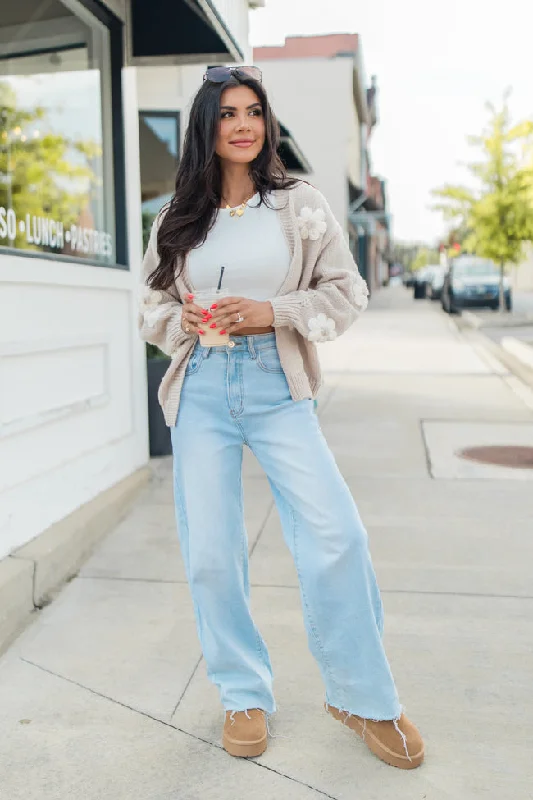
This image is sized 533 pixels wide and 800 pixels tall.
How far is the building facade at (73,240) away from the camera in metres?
4.01

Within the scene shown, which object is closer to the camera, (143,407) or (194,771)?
(194,771)

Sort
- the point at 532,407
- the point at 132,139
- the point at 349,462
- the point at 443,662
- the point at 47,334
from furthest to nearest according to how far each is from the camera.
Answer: the point at 532,407
the point at 349,462
the point at 132,139
the point at 47,334
the point at 443,662

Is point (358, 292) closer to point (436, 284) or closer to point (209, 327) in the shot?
point (209, 327)

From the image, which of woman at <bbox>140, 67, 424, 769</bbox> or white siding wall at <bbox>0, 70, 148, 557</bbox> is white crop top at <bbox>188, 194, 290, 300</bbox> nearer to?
woman at <bbox>140, 67, 424, 769</bbox>

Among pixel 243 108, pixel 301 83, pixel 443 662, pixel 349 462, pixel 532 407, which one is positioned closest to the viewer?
pixel 243 108

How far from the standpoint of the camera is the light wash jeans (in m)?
2.42

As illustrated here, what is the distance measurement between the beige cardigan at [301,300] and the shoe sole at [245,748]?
0.99 meters

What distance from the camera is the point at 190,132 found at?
8.25 ft

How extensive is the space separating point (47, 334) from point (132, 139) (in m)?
1.95

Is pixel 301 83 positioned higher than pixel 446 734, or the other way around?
pixel 301 83

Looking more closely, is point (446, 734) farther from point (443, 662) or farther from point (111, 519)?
point (111, 519)

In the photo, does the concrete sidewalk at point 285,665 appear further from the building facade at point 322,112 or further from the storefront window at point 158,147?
the building facade at point 322,112

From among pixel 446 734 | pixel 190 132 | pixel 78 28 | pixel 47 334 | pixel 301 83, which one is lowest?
pixel 446 734

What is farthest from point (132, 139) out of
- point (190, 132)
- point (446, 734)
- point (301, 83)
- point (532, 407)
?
point (301, 83)
